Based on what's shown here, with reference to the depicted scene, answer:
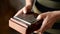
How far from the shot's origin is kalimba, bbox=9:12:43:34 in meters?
0.65

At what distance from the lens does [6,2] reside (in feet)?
5.51

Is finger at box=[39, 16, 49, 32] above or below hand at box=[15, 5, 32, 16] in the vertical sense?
below

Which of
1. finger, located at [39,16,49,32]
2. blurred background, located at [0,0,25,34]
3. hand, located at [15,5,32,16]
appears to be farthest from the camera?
blurred background, located at [0,0,25,34]

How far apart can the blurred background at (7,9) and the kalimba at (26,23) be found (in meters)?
0.80

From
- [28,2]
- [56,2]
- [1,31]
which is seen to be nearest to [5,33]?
[1,31]

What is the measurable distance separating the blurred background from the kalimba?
2.61ft

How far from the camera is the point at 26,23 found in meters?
0.67

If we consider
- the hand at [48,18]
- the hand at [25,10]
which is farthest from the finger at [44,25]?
the hand at [25,10]

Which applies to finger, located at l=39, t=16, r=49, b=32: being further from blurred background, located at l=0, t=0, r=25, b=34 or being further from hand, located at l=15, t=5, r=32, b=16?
blurred background, located at l=0, t=0, r=25, b=34

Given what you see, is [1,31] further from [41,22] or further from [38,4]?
[41,22]

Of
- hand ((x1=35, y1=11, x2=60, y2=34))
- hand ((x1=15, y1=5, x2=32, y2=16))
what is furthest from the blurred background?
hand ((x1=35, y1=11, x2=60, y2=34))

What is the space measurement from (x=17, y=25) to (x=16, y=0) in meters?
0.97

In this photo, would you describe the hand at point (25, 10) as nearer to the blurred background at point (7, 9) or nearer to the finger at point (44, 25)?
the finger at point (44, 25)

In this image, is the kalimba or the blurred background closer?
the kalimba
